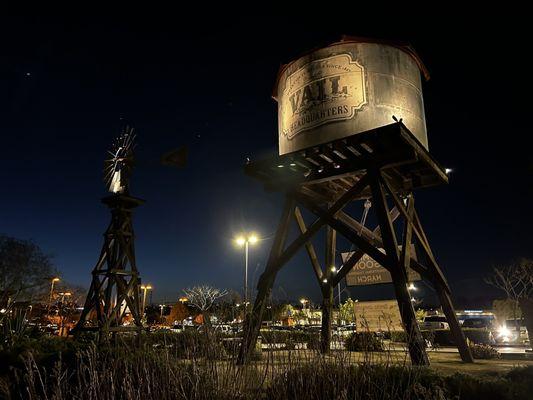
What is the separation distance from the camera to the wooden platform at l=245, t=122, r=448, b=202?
307 inches

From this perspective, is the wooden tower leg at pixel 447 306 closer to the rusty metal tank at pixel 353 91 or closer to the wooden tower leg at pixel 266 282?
the rusty metal tank at pixel 353 91

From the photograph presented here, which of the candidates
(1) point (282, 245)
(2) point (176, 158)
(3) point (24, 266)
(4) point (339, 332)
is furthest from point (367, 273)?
(3) point (24, 266)

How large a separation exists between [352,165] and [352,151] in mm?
328

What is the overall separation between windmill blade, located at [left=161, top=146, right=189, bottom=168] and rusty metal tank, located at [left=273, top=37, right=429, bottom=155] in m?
4.24

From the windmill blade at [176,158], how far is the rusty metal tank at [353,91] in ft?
13.9

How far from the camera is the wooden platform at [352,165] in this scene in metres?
7.79

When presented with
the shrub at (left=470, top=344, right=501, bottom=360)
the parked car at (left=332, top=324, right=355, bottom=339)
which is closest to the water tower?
the parked car at (left=332, top=324, right=355, bottom=339)

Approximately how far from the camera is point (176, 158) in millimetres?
12648

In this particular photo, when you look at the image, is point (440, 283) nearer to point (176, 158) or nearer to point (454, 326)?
point (454, 326)

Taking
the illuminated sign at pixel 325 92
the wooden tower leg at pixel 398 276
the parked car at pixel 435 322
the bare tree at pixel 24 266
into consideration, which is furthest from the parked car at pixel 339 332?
the bare tree at pixel 24 266

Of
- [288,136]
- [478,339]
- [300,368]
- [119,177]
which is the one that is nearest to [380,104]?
[288,136]

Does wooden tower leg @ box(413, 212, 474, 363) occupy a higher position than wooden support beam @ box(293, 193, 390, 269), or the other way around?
wooden support beam @ box(293, 193, 390, 269)

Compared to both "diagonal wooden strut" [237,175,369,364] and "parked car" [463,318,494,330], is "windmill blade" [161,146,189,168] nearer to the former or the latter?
"diagonal wooden strut" [237,175,369,364]

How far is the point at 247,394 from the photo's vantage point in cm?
441
